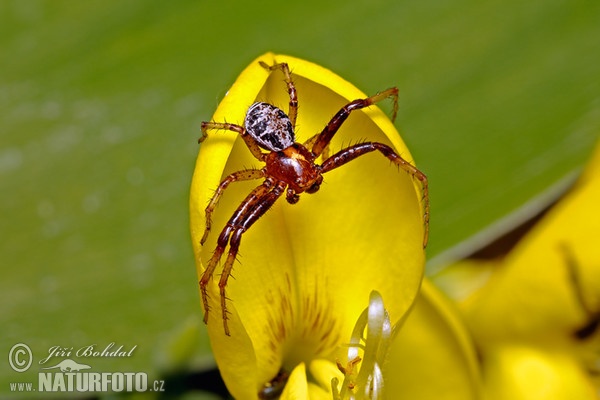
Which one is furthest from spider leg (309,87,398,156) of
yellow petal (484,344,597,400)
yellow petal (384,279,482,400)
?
yellow petal (484,344,597,400)

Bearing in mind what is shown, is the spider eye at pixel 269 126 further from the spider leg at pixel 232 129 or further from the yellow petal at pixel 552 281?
the yellow petal at pixel 552 281

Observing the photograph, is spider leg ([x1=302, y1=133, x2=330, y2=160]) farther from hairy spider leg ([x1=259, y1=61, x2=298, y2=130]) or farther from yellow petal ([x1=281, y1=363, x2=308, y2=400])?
yellow petal ([x1=281, y1=363, x2=308, y2=400])

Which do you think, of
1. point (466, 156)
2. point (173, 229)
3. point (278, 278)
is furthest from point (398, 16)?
point (278, 278)

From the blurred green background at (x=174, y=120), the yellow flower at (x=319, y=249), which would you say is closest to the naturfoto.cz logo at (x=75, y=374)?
the blurred green background at (x=174, y=120)

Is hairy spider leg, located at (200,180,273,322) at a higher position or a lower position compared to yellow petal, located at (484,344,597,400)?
higher

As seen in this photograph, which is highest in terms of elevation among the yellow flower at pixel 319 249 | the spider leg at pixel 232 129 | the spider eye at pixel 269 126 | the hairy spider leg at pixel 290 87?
the spider eye at pixel 269 126
